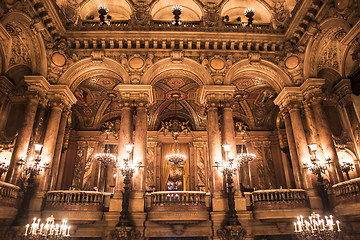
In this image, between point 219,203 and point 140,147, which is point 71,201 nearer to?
point 140,147

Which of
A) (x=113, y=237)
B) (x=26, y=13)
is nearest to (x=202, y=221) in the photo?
(x=113, y=237)

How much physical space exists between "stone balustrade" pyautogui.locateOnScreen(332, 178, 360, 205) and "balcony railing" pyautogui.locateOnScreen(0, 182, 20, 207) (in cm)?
1101

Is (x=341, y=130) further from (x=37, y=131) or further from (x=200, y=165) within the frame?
(x=37, y=131)

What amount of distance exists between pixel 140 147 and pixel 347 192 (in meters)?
7.53

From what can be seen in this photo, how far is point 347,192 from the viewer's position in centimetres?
849

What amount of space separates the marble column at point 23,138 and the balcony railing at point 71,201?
1.44 meters

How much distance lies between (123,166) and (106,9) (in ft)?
29.2

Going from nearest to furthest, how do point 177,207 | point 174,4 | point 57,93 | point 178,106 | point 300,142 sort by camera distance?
point 177,207 < point 300,142 < point 57,93 < point 174,4 < point 178,106

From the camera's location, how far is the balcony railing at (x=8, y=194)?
8.13 meters

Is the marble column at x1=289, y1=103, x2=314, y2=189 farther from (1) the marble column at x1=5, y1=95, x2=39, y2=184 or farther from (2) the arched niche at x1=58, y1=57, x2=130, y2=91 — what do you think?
(1) the marble column at x1=5, y1=95, x2=39, y2=184

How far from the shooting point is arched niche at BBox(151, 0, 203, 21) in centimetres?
1395

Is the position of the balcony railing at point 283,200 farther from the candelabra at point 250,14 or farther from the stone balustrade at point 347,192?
the candelabra at point 250,14

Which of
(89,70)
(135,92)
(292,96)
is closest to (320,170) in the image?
(292,96)

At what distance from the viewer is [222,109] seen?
37.5 ft
